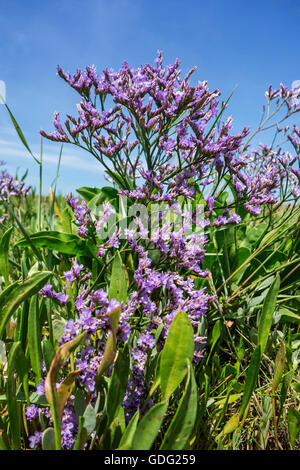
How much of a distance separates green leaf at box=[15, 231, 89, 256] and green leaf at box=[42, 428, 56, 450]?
1.15 m

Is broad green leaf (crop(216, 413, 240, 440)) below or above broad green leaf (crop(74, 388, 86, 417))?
below

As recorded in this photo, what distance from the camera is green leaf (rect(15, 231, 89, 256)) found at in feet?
7.04

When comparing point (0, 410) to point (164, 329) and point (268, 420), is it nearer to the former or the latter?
point (164, 329)

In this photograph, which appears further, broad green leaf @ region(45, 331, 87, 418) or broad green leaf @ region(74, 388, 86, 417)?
broad green leaf @ region(74, 388, 86, 417)

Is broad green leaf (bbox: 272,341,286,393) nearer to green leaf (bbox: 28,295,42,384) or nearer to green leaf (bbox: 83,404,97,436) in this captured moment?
green leaf (bbox: 83,404,97,436)

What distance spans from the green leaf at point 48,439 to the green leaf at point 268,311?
91 cm

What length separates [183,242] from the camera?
1714 mm

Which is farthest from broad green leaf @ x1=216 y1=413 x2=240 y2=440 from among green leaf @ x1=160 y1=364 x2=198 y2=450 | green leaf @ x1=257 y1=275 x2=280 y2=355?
green leaf @ x1=160 y1=364 x2=198 y2=450

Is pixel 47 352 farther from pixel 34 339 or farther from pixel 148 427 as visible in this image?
pixel 148 427

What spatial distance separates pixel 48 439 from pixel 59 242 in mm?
1194

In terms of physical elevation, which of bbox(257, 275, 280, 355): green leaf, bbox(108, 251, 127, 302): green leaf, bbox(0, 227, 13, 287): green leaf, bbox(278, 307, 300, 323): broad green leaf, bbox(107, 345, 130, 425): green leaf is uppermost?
bbox(0, 227, 13, 287): green leaf

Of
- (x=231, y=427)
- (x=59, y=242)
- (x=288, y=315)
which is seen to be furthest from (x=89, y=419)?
(x=288, y=315)

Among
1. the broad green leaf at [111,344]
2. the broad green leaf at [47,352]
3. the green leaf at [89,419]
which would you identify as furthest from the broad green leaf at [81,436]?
the broad green leaf at [47,352]
